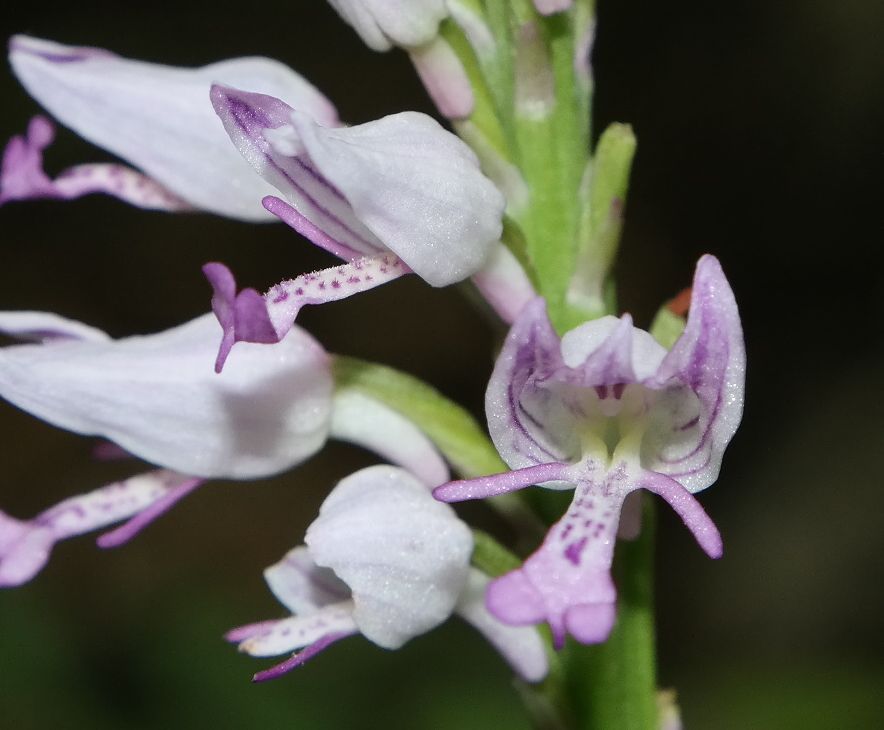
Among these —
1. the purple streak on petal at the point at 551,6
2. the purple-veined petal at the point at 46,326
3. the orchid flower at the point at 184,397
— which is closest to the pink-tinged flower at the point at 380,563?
the orchid flower at the point at 184,397

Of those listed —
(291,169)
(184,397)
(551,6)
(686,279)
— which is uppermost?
(551,6)

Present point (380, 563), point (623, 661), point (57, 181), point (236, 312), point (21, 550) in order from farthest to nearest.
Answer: point (57, 181), point (21, 550), point (623, 661), point (380, 563), point (236, 312)

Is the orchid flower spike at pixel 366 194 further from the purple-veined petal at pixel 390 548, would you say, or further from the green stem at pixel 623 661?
the green stem at pixel 623 661

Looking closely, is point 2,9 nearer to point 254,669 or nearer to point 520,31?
point 254,669

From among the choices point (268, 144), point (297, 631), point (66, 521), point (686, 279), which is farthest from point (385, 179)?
point (686, 279)

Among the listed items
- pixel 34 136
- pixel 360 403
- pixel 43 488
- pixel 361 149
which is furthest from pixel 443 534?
pixel 43 488

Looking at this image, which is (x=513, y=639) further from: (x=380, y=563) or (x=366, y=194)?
(x=366, y=194)
